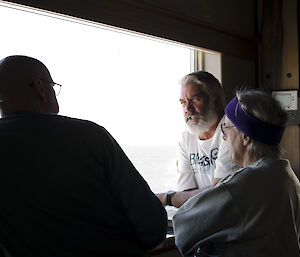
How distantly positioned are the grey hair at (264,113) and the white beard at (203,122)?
79cm

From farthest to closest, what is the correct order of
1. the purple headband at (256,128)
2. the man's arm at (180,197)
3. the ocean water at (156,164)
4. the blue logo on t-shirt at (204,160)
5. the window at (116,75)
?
the ocean water at (156,164) → the blue logo on t-shirt at (204,160) → the man's arm at (180,197) → the window at (116,75) → the purple headband at (256,128)

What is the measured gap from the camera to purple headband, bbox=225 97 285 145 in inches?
54.5

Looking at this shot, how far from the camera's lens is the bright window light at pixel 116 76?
1.94 meters

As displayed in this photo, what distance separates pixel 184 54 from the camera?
2977mm

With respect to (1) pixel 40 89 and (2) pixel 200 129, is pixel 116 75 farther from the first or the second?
(1) pixel 40 89

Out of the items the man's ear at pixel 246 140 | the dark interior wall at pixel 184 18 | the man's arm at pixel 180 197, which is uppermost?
the dark interior wall at pixel 184 18

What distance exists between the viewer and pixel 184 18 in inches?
100

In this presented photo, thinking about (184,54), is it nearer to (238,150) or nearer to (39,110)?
(238,150)

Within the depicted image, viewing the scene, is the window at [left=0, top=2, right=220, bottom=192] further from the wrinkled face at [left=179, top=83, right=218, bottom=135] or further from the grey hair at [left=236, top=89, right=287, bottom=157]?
the grey hair at [left=236, top=89, right=287, bottom=157]

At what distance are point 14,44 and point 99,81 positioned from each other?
1.76 feet

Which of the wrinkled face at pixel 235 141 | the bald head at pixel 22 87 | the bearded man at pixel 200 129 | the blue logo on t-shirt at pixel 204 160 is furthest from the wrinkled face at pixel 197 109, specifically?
the bald head at pixel 22 87

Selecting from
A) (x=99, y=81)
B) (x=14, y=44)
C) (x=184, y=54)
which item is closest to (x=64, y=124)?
(x=14, y=44)

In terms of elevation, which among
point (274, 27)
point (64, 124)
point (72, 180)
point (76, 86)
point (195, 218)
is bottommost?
point (195, 218)

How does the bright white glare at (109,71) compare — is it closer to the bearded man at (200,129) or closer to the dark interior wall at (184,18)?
the dark interior wall at (184,18)
